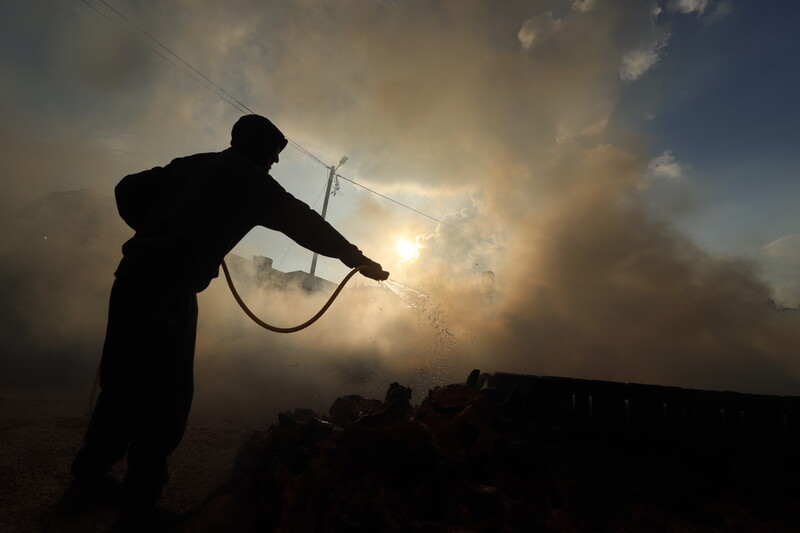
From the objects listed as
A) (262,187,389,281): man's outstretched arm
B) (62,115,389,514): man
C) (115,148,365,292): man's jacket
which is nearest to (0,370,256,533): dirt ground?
(62,115,389,514): man

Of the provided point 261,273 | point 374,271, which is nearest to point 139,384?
point 374,271

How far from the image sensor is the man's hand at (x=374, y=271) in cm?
269

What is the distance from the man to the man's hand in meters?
0.95

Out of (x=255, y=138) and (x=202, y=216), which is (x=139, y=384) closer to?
(x=202, y=216)

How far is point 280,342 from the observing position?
10.6 meters

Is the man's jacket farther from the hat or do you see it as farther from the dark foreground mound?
the dark foreground mound

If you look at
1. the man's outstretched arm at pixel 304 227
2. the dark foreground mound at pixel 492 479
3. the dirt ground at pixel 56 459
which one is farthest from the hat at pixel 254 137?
the dirt ground at pixel 56 459

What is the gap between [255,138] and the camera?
2.47 meters

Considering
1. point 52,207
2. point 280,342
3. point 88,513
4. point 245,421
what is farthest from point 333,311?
point 88,513

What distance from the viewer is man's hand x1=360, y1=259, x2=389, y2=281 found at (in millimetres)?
2689

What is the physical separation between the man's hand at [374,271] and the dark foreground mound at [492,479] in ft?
3.72

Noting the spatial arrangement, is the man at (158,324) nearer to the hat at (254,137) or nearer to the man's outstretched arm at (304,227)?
the man's outstretched arm at (304,227)

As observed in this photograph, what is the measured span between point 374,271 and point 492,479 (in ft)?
5.72

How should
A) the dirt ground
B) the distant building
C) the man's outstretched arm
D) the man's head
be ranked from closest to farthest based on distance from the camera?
1. the dirt ground
2. the man's outstretched arm
3. the man's head
4. the distant building
